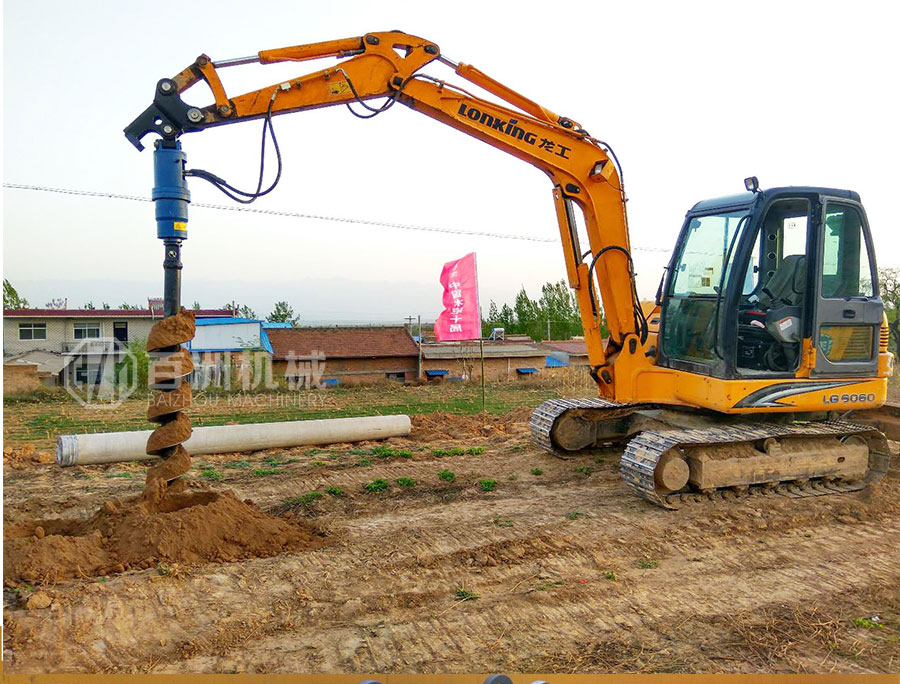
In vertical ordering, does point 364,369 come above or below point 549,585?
above

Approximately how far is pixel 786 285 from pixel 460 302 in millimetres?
9242

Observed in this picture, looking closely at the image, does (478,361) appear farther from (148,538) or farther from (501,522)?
(148,538)

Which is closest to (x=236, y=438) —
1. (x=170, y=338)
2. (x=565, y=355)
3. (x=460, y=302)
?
(x=170, y=338)

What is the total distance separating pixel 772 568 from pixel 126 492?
6230mm

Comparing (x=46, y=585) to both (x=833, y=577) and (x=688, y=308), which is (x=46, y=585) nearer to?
(x=833, y=577)

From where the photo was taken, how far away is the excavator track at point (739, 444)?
6.69 m

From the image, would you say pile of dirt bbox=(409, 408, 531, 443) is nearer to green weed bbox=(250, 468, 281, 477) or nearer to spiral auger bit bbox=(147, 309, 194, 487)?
green weed bbox=(250, 468, 281, 477)

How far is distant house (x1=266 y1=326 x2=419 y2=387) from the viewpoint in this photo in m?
18.2

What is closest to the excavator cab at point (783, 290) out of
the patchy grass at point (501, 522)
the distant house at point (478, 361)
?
the patchy grass at point (501, 522)

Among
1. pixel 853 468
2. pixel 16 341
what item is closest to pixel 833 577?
pixel 853 468

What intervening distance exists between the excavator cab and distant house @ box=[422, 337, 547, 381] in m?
12.3

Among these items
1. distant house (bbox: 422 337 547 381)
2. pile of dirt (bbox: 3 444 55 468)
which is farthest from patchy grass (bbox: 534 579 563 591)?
distant house (bbox: 422 337 547 381)

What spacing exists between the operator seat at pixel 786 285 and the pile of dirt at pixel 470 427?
4.32 m

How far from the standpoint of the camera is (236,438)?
9.41 meters
